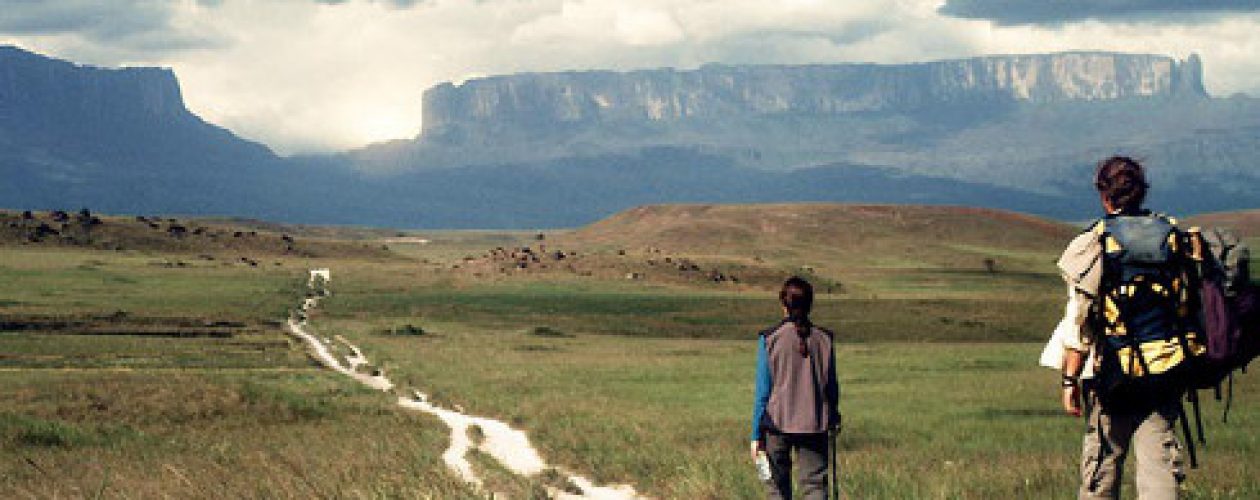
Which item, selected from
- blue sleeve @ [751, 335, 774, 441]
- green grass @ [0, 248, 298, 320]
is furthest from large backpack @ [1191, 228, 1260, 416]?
green grass @ [0, 248, 298, 320]

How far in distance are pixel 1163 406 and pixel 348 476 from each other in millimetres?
9713

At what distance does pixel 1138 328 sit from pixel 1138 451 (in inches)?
37.1

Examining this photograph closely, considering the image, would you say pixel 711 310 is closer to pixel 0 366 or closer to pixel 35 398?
pixel 0 366

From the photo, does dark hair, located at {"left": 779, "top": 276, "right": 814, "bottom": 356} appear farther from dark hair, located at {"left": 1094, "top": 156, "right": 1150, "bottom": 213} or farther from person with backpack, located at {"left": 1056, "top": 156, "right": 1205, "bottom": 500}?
dark hair, located at {"left": 1094, "top": 156, "right": 1150, "bottom": 213}

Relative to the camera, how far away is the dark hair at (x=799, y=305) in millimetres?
11867

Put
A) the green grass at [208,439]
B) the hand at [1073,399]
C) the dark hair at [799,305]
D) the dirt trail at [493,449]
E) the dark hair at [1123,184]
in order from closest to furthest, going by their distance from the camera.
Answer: the hand at [1073,399] < the dark hair at [1123,184] < the dark hair at [799,305] < the green grass at [208,439] < the dirt trail at [493,449]

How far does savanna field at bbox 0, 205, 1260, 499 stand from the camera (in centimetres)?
1781

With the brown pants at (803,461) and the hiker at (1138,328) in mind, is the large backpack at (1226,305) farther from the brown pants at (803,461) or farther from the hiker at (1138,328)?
the brown pants at (803,461)

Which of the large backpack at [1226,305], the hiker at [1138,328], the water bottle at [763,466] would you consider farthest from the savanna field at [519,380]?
the large backpack at [1226,305]

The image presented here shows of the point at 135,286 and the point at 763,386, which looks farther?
the point at 135,286

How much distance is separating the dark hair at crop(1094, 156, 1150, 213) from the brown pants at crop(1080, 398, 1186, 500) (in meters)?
1.50

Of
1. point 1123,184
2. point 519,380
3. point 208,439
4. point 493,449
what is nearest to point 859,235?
point 519,380

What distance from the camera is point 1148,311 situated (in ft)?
32.8

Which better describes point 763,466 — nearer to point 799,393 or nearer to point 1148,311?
point 799,393
